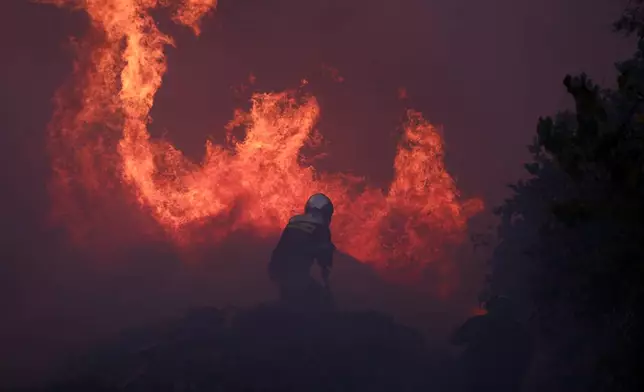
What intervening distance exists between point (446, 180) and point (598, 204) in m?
30.0

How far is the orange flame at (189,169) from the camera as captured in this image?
35062 millimetres

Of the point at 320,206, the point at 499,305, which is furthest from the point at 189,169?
the point at 499,305

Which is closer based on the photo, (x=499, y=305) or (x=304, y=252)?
(x=499, y=305)

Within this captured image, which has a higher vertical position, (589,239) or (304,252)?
(304,252)

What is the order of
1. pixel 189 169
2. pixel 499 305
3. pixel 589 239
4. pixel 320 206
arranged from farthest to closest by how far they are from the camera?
1. pixel 189 169
2. pixel 320 206
3. pixel 499 305
4. pixel 589 239

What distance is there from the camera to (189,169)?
118ft

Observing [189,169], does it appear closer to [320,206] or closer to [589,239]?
[320,206]

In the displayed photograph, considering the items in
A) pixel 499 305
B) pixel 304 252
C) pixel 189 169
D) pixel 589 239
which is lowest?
pixel 589 239

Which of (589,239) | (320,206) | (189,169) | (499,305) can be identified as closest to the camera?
(589,239)

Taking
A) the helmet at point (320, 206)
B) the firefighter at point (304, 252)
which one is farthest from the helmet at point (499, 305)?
the helmet at point (320, 206)

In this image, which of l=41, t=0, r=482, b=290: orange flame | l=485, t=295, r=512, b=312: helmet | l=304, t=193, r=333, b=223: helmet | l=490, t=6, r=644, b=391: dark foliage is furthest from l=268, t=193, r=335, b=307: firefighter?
l=41, t=0, r=482, b=290: orange flame

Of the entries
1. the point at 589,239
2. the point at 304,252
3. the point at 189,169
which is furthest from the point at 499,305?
the point at 189,169

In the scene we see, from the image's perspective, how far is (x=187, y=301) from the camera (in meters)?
31.8

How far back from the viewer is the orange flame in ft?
115
